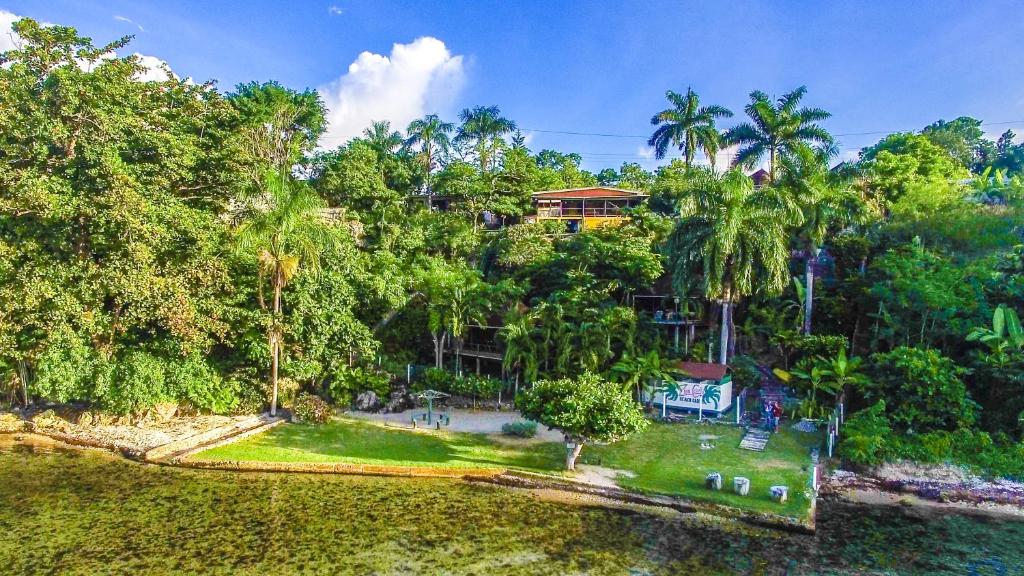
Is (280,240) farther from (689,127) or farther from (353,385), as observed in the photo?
(689,127)

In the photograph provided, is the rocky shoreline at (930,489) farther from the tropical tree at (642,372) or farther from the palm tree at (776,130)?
the palm tree at (776,130)

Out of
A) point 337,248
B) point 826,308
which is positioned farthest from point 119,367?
point 826,308

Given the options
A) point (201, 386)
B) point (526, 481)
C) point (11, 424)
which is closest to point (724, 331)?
point (526, 481)

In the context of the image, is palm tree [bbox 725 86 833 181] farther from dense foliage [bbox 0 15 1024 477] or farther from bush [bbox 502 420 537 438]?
bush [bbox 502 420 537 438]

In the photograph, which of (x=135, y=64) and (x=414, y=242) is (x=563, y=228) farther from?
(x=135, y=64)

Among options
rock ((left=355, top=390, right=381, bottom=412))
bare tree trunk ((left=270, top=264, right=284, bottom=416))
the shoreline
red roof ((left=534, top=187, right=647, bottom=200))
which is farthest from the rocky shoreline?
red roof ((left=534, top=187, right=647, bottom=200))

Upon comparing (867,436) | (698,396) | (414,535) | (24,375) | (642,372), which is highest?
(642,372)
